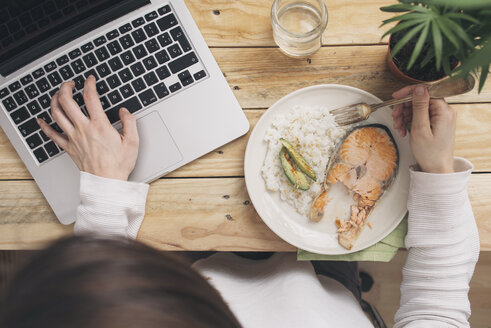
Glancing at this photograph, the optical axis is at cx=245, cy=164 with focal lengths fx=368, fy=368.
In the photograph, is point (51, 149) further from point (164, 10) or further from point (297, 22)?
point (297, 22)

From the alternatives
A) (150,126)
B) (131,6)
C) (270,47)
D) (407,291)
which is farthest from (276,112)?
(407,291)

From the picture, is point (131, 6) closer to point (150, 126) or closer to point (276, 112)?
point (150, 126)

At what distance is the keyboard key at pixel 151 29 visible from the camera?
782 mm

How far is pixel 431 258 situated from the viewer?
770 mm

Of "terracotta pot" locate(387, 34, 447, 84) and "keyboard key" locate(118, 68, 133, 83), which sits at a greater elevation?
"keyboard key" locate(118, 68, 133, 83)

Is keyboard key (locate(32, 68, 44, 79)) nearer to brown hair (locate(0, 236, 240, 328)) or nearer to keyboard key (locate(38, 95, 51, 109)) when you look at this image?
keyboard key (locate(38, 95, 51, 109))

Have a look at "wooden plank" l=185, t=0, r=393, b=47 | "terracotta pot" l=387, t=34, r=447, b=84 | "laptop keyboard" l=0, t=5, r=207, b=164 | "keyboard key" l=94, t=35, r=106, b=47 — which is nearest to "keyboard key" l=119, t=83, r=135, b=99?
"laptop keyboard" l=0, t=5, r=207, b=164

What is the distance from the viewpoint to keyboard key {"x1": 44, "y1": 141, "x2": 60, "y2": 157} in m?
0.81

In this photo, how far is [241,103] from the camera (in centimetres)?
83

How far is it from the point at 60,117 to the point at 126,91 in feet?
0.48

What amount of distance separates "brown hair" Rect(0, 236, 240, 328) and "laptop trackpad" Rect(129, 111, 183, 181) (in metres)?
0.31

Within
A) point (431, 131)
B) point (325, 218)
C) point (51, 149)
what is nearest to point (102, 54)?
point (51, 149)

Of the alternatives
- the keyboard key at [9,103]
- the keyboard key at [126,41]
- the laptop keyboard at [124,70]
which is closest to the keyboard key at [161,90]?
the laptop keyboard at [124,70]

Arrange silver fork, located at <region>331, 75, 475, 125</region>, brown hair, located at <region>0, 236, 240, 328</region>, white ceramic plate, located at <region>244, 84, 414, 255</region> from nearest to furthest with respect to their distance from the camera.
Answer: brown hair, located at <region>0, 236, 240, 328</region>, silver fork, located at <region>331, 75, 475, 125</region>, white ceramic plate, located at <region>244, 84, 414, 255</region>
